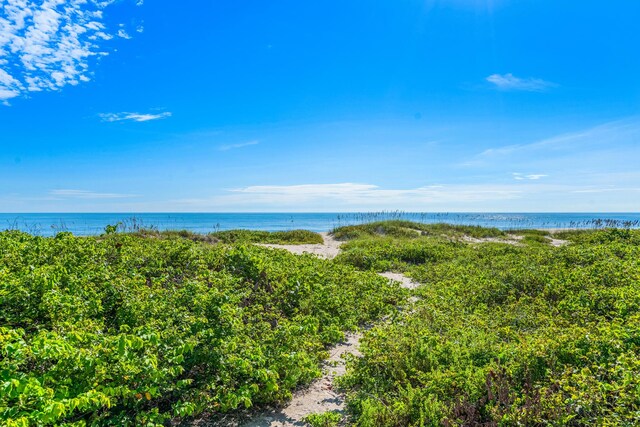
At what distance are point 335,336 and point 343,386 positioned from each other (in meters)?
1.66

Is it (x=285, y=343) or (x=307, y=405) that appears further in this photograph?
(x=285, y=343)

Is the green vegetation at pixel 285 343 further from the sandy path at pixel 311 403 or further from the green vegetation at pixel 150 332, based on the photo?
the sandy path at pixel 311 403

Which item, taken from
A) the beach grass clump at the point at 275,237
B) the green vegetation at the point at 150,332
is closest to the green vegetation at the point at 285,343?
the green vegetation at the point at 150,332

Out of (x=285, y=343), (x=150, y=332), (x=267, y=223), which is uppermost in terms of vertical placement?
(x=150, y=332)

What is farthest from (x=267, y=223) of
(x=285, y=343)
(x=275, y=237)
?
(x=285, y=343)

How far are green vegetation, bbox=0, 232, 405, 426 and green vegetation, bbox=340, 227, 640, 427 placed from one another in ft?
4.19

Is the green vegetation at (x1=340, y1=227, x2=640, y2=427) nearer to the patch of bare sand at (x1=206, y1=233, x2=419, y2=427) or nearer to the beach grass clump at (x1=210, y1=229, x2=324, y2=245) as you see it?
the patch of bare sand at (x1=206, y1=233, x2=419, y2=427)

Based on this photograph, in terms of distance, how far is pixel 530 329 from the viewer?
23.9ft

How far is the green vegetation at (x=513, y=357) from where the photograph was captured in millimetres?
4012

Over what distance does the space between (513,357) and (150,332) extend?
16.7ft

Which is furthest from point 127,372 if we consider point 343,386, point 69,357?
point 343,386

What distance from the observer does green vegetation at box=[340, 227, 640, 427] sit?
401 cm

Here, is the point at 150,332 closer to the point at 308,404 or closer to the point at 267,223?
the point at 308,404

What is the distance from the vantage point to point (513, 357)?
538 centimetres
